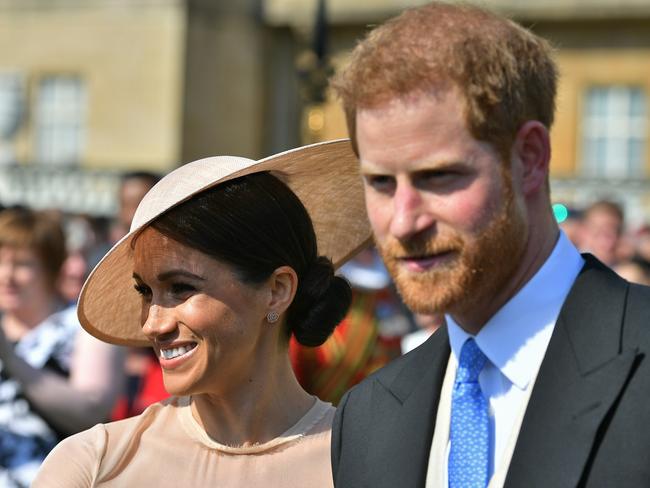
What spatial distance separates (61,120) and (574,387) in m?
25.5

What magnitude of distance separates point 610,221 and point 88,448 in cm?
591

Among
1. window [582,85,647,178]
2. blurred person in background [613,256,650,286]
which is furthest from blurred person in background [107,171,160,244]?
window [582,85,647,178]

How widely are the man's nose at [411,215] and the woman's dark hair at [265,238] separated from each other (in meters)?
0.91

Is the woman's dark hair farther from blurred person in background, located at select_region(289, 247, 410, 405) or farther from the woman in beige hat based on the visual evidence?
blurred person in background, located at select_region(289, 247, 410, 405)

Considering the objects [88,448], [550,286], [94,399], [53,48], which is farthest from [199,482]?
[53,48]

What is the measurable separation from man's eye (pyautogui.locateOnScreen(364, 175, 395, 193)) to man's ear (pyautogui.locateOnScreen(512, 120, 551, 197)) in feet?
0.81

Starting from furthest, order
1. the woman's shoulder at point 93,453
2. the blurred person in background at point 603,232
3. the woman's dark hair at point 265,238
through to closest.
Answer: the blurred person in background at point 603,232 → the woman's dark hair at point 265,238 → the woman's shoulder at point 93,453

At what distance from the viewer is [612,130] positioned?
85.1 feet

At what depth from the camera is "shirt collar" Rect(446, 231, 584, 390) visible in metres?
2.52

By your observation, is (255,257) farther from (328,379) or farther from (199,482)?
(328,379)

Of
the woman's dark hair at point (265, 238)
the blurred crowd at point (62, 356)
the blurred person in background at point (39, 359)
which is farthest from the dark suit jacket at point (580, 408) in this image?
the blurred person in background at point (39, 359)

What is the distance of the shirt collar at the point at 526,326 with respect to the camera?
8.26 feet

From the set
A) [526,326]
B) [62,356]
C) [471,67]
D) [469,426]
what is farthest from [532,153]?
[62,356]

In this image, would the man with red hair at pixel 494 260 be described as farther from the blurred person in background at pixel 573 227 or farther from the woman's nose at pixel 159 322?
the blurred person in background at pixel 573 227
